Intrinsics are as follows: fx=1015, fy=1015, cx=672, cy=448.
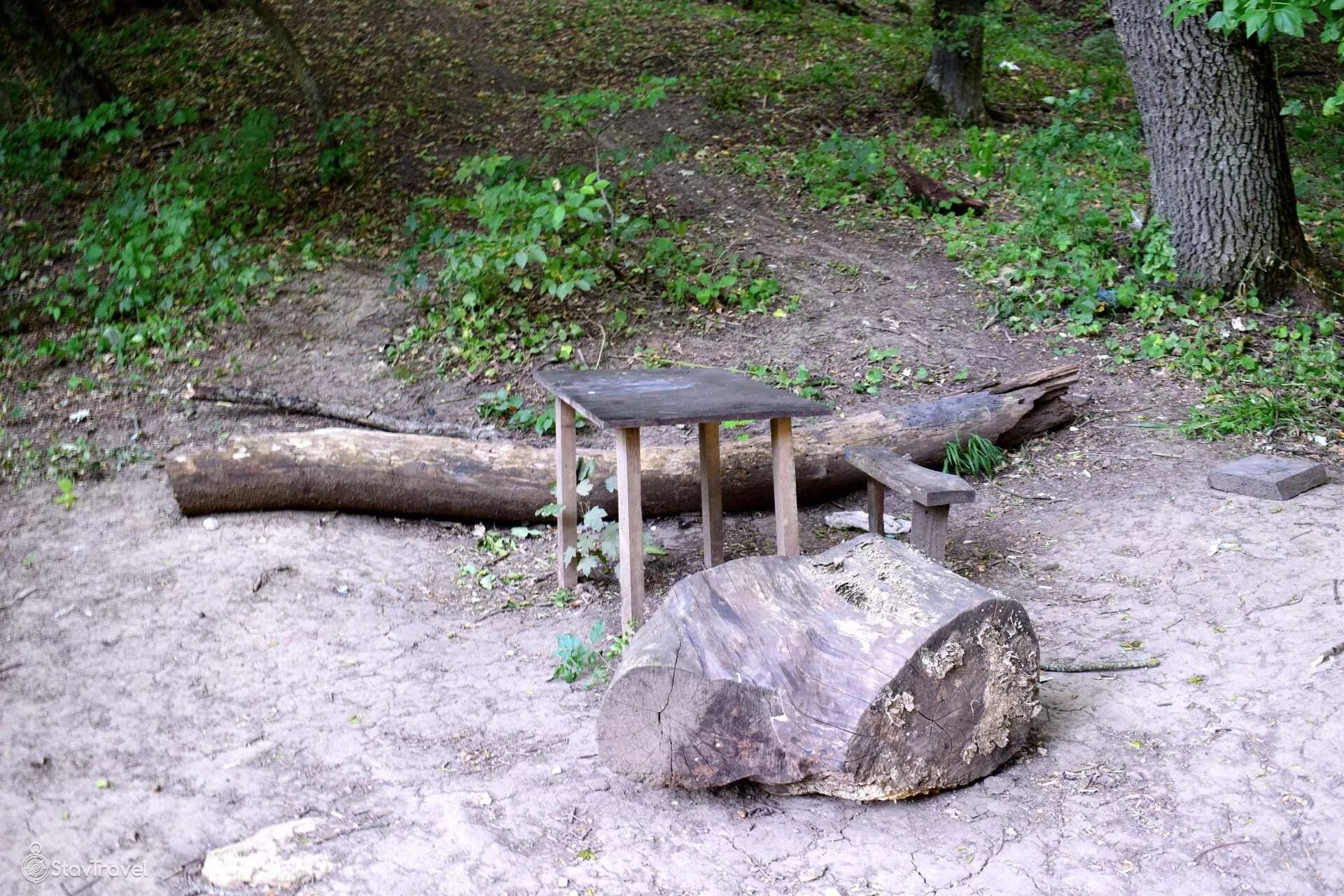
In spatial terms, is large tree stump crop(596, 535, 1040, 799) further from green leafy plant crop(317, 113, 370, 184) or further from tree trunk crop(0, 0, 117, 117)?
tree trunk crop(0, 0, 117, 117)

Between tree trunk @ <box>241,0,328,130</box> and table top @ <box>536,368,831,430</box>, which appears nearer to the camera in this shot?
table top @ <box>536,368,831,430</box>

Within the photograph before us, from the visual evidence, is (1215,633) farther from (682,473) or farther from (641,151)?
(641,151)

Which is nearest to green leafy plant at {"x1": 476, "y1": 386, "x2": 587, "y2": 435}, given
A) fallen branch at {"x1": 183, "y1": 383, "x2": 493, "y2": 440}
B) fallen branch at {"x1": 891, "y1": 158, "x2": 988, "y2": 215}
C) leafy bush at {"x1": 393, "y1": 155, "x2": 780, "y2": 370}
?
fallen branch at {"x1": 183, "y1": 383, "x2": 493, "y2": 440}

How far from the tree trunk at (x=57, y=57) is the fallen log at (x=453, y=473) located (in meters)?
6.68

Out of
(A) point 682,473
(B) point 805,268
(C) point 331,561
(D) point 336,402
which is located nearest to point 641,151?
(B) point 805,268

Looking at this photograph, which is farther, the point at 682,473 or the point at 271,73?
the point at 271,73

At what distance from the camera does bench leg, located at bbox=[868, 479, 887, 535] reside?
4.64 meters

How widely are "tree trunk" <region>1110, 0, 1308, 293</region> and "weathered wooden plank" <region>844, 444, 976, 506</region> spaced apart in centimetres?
332

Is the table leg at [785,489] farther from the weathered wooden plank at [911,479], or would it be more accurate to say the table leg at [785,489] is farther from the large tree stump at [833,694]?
the large tree stump at [833,694]

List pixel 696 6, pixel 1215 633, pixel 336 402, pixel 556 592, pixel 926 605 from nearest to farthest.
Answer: pixel 926 605, pixel 1215 633, pixel 556 592, pixel 336 402, pixel 696 6

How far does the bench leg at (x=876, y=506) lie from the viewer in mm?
4641

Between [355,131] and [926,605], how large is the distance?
26.4 feet

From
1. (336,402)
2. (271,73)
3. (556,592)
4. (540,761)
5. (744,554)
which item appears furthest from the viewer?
(271,73)

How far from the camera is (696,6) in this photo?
13.5 meters
